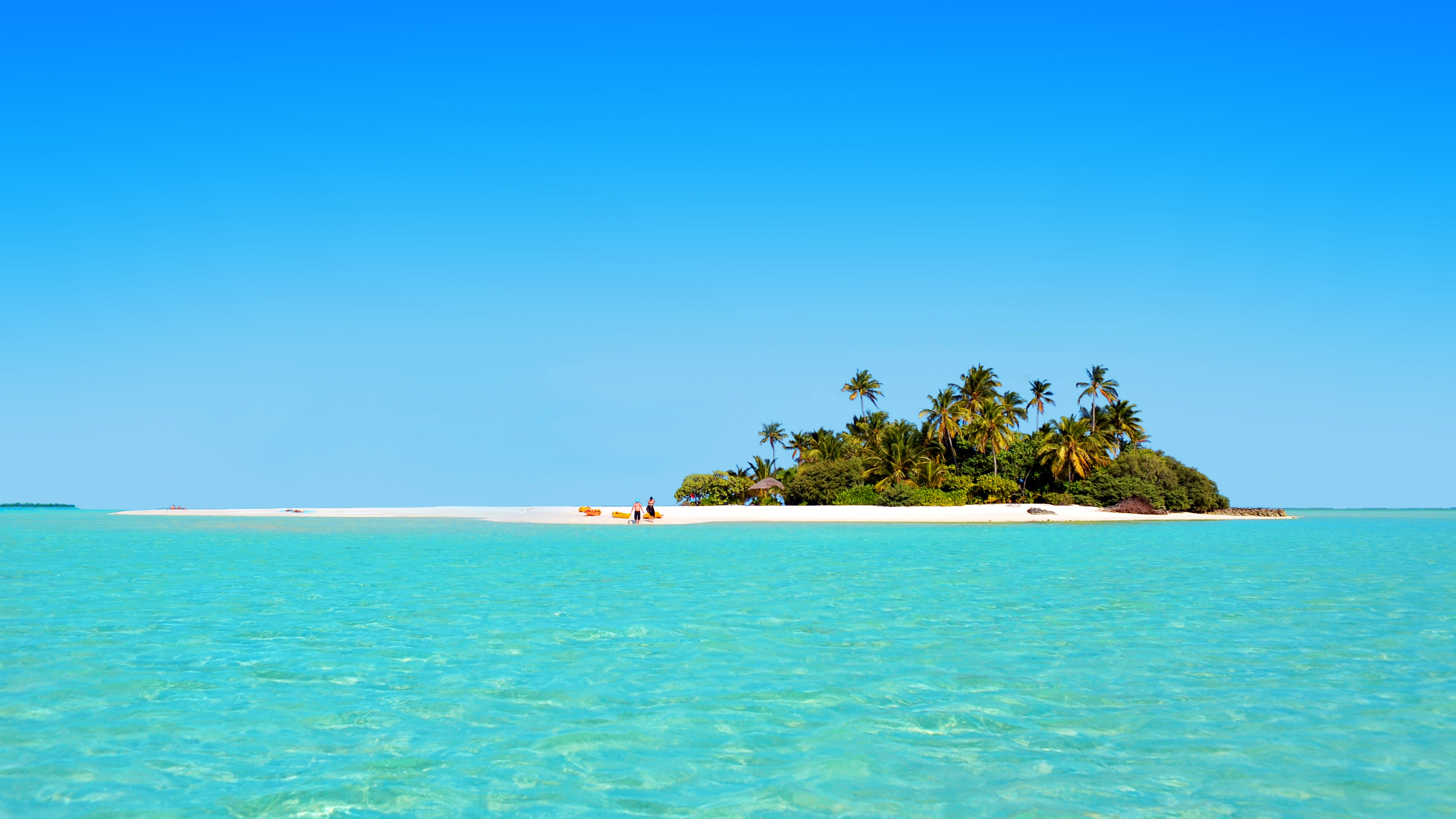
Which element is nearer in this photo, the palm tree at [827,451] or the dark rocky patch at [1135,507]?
the dark rocky patch at [1135,507]

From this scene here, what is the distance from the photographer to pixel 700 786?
7.24 meters

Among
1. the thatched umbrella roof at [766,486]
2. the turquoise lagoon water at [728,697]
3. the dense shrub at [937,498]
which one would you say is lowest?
the turquoise lagoon water at [728,697]

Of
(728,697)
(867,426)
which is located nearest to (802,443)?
(867,426)

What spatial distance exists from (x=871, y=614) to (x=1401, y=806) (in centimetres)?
1013

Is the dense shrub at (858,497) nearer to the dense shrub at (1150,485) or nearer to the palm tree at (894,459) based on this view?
the palm tree at (894,459)

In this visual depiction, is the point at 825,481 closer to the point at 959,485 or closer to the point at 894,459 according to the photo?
the point at 894,459

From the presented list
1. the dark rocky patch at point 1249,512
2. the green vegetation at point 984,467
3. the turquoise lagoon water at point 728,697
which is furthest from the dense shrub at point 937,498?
the turquoise lagoon water at point 728,697

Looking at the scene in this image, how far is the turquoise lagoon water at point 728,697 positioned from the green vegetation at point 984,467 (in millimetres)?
53111

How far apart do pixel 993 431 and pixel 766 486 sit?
66.7ft

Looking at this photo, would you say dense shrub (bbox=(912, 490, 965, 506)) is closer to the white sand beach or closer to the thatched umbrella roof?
the white sand beach

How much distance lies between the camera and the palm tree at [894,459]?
76250 millimetres

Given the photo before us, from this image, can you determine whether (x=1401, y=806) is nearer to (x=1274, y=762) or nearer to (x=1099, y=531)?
(x=1274, y=762)

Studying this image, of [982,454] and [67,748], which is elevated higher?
[982,454]

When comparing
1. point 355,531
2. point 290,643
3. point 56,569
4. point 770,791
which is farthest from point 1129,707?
point 355,531
